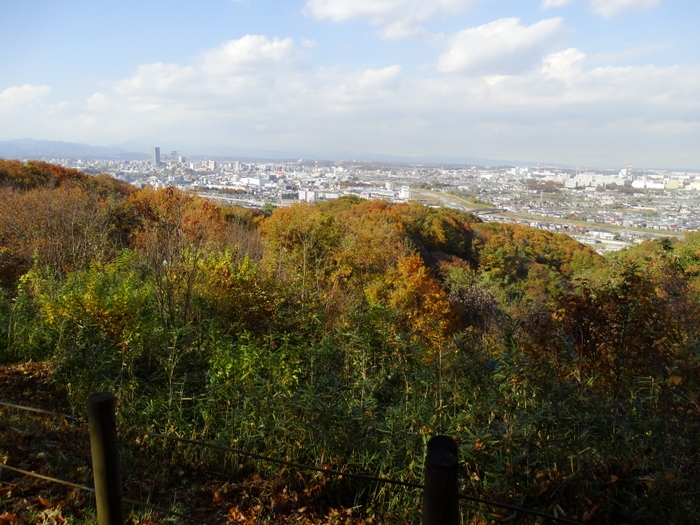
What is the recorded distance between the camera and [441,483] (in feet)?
3.80

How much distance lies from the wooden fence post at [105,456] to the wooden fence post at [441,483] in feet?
3.32

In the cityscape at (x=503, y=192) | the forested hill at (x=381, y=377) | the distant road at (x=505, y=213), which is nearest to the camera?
the forested hill at (x=381, y=377)

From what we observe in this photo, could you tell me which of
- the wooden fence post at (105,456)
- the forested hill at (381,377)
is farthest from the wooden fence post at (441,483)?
the forested hill at (381,377)

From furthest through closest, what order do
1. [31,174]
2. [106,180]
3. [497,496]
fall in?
[106,180]
[31,174]
[497,496]

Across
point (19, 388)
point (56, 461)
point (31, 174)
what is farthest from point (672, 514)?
A: point (31, 174)

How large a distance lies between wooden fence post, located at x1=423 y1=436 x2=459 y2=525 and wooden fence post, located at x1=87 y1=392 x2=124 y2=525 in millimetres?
1011

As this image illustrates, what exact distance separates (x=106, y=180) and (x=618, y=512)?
2722 cm

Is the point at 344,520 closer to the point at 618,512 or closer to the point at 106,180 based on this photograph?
the point at 618,512

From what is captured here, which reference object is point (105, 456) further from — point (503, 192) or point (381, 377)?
point (503, 192)

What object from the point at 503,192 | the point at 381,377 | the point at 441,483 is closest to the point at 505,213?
the point at 503,192

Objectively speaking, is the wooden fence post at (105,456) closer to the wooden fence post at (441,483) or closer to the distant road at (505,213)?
the wooden fence post at (441,483)

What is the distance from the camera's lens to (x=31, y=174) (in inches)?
816

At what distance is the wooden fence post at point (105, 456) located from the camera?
4.67ft

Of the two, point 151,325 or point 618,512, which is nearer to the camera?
point 618,512
